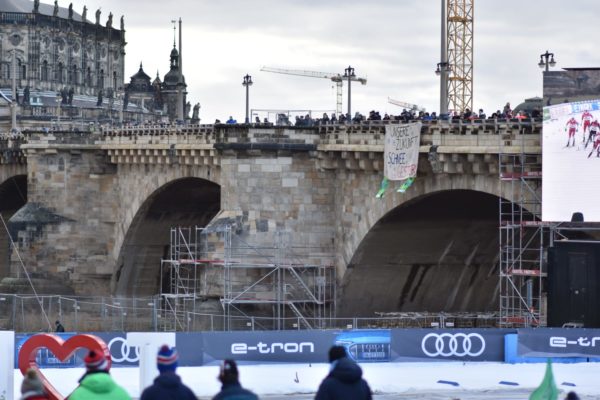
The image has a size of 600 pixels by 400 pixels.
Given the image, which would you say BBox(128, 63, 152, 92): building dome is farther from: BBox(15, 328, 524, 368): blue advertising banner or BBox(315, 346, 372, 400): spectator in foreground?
BBox(315, 346, 372, 400): spectator in foreground

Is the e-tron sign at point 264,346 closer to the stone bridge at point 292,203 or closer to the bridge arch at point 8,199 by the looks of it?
the stone bridge at point 292,203

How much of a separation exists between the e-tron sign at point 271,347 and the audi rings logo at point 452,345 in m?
2.94

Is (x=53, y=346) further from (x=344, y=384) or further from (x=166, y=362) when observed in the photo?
(x=344, y=384)

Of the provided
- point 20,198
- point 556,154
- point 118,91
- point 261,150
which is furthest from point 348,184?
point 118,91

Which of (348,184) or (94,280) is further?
(94,280)

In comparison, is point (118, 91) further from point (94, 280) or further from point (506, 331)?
Result: point (506, 331)

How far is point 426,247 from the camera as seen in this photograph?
172ft

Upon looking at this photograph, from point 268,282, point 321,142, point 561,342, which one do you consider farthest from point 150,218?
point 561,342

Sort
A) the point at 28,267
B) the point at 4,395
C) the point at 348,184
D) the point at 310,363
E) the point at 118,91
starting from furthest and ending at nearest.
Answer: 1. the point at 118,91
2. the point at 28,267
3. the point at 348,184
4. the point at 310,363
5. the point at 4,395

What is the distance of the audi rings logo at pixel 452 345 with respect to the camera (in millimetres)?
41000

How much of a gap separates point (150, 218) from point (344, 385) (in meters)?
49.5

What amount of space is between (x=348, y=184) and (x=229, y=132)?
15.3ft

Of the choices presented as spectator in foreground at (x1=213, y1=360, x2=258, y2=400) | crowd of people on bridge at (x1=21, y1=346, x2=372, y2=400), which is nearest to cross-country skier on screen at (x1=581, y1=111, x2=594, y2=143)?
crowd of people on bridge at (x1=21, y1=346, x2=372, y2=400)

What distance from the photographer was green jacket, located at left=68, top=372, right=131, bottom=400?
20.3 meters
